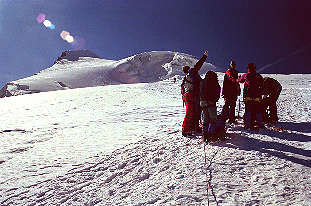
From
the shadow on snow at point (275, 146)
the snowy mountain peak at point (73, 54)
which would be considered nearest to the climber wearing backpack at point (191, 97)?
the shadow on snow at point (275, 146)

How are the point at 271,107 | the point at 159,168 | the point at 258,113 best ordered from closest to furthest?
the point at 159,168 → the point at 258,113 → the point at 271,107

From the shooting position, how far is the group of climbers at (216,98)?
18.4 feet

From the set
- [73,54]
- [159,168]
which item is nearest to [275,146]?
[159,168]

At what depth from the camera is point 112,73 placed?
275 feet

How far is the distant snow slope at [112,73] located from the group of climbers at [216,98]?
5881 centimetres

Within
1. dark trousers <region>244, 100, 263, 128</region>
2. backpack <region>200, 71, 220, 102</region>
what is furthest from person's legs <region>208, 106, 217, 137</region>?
dark trousers <region>244, 100, 263, 128</region>

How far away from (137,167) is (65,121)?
275 inches

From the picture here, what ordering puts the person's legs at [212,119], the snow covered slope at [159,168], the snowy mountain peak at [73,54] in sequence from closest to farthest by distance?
the snow covered slope at [159,168] < the person's legs at [212,119] < the snowy mountain peak at [73,54]

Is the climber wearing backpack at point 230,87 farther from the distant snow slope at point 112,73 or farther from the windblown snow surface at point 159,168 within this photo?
the distant snow slope at point 112,73

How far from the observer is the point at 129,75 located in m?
87.4

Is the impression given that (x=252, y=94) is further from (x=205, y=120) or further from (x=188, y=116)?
(x=188, y=116)

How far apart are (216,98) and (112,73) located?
264 feet

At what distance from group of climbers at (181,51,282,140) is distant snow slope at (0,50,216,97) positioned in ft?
193

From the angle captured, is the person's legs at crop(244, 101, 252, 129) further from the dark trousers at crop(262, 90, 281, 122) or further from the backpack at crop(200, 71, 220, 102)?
the backpack at crop(200, 71, 220, 102)
